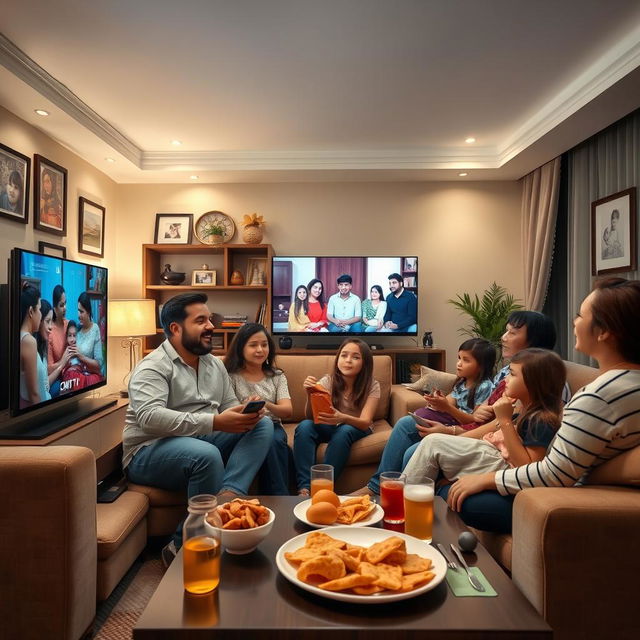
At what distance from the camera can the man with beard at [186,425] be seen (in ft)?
6.92

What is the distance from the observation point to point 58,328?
2.66m

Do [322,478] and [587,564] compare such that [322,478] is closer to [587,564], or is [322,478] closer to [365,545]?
[365,545]

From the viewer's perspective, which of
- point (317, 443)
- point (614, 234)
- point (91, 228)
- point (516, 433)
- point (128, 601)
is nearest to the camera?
point (516, 433)

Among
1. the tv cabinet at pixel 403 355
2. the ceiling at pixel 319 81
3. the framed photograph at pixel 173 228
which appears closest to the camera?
the ceiling at pixel 319 81

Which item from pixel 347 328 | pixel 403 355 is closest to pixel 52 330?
pixel 347 328

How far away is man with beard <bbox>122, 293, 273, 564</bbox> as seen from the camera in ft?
6.92

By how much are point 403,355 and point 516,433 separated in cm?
294

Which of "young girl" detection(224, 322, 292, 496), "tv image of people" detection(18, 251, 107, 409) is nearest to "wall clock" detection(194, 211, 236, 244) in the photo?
"tv image of people" detection(18, 251, 107, 409)

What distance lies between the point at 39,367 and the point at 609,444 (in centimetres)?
248

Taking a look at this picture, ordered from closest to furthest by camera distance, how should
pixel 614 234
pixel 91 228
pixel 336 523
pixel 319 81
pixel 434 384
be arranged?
1. pixel 336 523
2. pixel 319 81
3. pixel 434 384
4. pixel 614 234
5. pixel 91 228

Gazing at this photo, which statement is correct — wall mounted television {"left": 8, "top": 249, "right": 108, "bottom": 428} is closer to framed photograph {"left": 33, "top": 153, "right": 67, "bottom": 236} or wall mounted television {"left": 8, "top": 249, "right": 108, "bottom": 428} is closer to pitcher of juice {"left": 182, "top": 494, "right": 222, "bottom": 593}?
framed photograph {"left": 33, "top": 153, "right": 67, "bottom": 236}

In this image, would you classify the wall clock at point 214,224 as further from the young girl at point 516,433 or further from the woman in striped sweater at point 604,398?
the woman in striped sweater at point 604,398

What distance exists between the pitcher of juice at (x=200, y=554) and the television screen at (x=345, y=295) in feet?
10.9

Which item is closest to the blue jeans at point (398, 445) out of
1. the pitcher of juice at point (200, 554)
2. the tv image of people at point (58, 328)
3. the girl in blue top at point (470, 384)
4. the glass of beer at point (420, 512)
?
the girl in blue top at point (470, 384)
